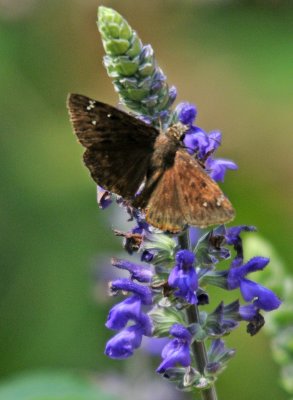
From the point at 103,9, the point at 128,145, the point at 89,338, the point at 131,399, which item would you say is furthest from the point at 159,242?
the point at 89,338

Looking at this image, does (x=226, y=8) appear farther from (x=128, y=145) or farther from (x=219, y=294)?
(x=128, y=145)

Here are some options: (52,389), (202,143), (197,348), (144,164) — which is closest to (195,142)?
(202,143)

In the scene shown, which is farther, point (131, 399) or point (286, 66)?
point (286, 66)

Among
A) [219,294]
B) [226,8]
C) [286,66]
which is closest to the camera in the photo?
[219,294]

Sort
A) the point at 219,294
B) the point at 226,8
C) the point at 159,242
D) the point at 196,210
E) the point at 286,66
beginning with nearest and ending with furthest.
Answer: the point at 196,210 < the point at 159,242 < the point at 219,294 < the point at 286,66 < the point at 226,8

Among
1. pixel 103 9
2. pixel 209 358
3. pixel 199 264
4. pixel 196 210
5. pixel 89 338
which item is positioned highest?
pixel 103 9

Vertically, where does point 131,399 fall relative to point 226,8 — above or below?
below
